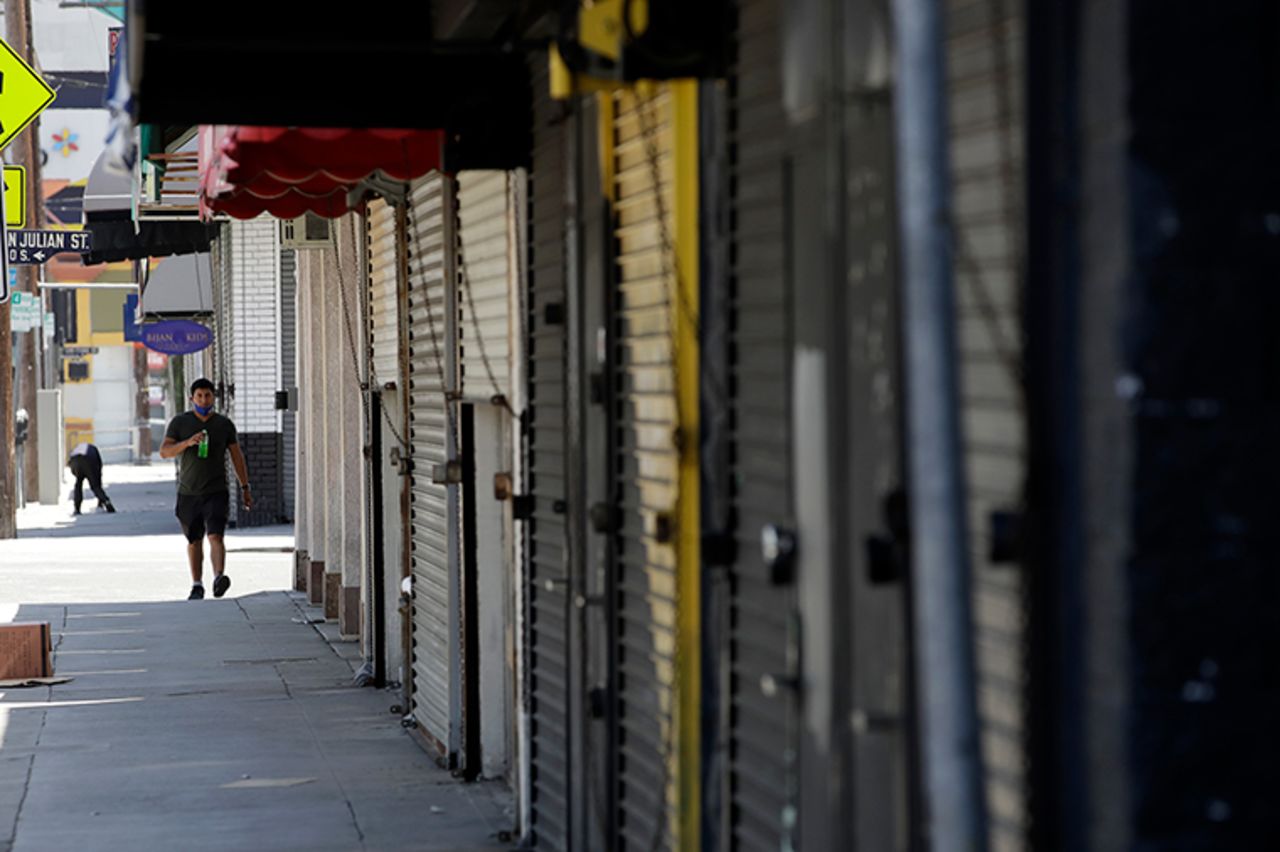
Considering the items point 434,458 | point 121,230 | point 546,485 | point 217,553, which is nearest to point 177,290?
point 121,230

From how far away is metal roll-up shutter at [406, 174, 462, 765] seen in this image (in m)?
10.8

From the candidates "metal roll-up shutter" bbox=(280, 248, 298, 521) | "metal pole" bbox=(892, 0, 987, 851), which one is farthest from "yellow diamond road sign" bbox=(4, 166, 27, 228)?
"metal pole" bbox=(892, 0, 987, 851)

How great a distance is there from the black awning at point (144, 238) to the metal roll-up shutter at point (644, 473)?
825 inches

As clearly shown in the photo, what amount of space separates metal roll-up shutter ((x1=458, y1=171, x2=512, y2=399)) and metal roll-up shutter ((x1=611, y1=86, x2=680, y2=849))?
227cm

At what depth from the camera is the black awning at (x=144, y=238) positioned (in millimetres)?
28297

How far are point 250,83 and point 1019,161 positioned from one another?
5672 mm

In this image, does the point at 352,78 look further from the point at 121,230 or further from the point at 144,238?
the point at 121,230

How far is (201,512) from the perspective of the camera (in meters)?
19.6

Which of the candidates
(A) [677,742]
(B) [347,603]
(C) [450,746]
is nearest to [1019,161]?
(A) [677,742]

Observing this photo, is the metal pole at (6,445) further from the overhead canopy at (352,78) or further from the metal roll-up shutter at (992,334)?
the metal roll-up shutter at (992,334)

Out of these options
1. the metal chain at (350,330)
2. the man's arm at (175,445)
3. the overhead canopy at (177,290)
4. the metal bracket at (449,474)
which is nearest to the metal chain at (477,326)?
the metal bracket at (449,474)

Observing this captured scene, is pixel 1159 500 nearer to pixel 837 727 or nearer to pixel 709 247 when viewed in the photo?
pixel 837 727

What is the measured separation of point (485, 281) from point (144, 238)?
2015 centimetres

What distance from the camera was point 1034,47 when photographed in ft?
12.4
